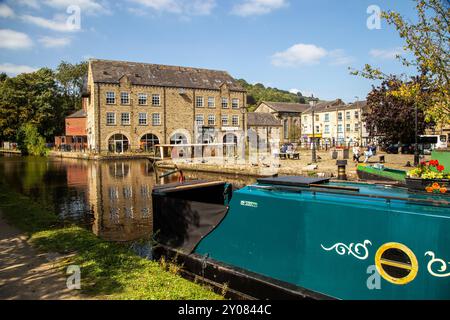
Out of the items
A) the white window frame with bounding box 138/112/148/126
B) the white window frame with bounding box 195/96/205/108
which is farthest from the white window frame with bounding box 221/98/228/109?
the white window frame with bounding box 138/112/148/126

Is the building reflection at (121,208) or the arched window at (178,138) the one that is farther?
the arched window at (178,138)

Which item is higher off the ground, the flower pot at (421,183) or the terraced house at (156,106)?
the terraced house at (156,106)

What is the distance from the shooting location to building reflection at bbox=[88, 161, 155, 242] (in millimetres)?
9836

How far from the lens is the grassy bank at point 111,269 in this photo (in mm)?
4902

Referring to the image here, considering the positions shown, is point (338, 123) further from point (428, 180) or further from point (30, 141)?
point (428, 180)

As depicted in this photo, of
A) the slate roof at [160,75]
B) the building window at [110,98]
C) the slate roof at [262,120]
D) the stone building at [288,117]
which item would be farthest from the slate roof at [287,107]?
the building window at [110,98]

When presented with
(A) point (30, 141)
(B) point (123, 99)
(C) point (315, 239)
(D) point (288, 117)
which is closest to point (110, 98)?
(B) point (123, 99)

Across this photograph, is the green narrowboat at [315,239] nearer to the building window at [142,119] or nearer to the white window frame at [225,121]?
the building window at [142,119]

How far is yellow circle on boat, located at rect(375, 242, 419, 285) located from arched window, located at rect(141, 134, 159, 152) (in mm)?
42680

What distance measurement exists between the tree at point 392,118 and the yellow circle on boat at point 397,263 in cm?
2963

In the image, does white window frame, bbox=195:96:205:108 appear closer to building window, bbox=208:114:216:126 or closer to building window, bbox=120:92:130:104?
building window, bbox=208:114:216:126

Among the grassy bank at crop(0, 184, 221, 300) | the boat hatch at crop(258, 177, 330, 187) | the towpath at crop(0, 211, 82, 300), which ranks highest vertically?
the boat hatch at crop(258, 177, 330, 187)
